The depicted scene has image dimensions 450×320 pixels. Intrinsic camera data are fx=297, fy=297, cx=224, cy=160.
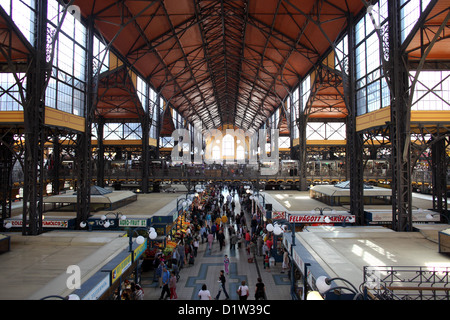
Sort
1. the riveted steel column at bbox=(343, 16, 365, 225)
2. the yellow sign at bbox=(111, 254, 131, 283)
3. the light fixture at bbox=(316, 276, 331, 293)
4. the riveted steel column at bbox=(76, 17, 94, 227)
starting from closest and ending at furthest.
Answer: the light fixture at bbox=(316, 276, 331, 293)
the yellow sign at bbox=(111, 254, 131, 283)
the riveted steel column at bbox=(76, 17, 94, 227)
the riveted steel column at bbox=(343, 16, 365, 225)

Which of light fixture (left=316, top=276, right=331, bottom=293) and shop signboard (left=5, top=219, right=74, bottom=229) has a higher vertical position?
light fixture (left=316, top=276, right=331, bottom=293)

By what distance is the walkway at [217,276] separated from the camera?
12.4 m

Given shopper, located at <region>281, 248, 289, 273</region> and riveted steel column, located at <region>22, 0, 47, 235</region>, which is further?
shopper, located at <region>281, 248, 289, 273</region>

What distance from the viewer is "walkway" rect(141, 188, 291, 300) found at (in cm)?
1235

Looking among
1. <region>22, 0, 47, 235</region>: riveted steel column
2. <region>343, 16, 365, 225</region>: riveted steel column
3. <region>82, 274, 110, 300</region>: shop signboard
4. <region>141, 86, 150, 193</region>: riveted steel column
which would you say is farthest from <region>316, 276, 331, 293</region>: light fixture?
<region>141, 86, 150, 193</region>: riveted steel column

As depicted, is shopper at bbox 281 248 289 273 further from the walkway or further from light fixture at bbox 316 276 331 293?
light fixture at bbox 316 276 331 293

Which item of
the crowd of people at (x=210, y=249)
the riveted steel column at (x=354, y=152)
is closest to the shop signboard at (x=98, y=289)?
the crowd of people at (x=210, y=249)

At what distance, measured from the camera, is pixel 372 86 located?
17.2 m

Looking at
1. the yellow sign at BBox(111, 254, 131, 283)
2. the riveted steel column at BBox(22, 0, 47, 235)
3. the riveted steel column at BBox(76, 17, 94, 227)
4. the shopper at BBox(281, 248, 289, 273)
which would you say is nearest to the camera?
the yellow sign at BBox(111, 254, 131, 283)

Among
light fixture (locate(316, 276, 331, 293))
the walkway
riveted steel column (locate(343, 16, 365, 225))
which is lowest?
the walkway

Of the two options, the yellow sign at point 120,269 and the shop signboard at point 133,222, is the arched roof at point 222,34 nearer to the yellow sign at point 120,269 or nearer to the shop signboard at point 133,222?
the shop signboard at point 133,222

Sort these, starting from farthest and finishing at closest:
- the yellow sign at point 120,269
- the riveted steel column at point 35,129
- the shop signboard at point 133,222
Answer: the shop signboard at point 133,222
the riveted steel column at point 35,129
the yellow sign at point 120,269
